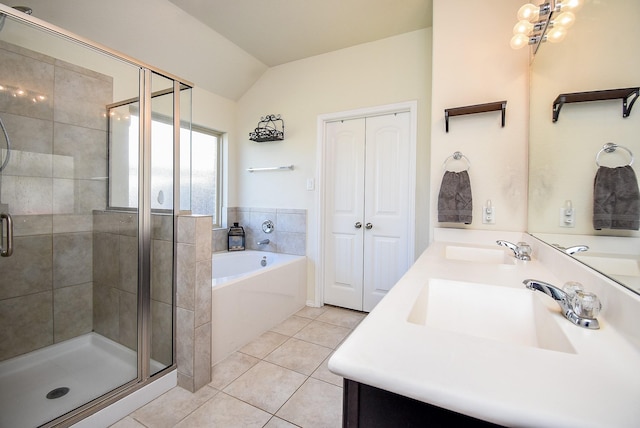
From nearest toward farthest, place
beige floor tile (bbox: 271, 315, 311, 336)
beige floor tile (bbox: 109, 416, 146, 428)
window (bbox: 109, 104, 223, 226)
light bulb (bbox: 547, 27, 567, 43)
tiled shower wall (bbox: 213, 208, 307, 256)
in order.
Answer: light bulb (bbox: 547, 27, 567, 43) < beige floor tile (bbox: 109, 416, 146, 428) < window (bbox: 109, 104, 223, 226) < beige floor tile (bbox: 271, 315, 311, 336) < tiled shower wall (bbox: 213, 208, 307, 256)

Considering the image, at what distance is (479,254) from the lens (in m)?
1.54

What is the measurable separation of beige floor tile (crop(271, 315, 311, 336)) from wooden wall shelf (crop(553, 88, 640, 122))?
2.24m

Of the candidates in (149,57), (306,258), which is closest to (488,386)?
(306,258)

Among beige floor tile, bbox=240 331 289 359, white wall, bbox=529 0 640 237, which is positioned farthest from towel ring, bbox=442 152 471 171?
beige floor tile, bbox=240 331 289 359

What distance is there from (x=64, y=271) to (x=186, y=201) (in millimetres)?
1099

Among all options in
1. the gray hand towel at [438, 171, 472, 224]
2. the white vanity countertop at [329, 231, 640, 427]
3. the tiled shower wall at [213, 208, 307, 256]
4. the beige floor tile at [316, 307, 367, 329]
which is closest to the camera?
the white vanity countertop at [329, 231, 640, 427]

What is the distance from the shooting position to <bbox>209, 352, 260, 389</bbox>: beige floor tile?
5.53 ft

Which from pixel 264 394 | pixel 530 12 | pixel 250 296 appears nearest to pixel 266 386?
pixel 264 394

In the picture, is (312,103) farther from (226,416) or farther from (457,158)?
(226,416)

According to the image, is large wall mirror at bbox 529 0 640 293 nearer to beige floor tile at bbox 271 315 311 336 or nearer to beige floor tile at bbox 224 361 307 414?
beige floor tile at bbox 224 361 307 414

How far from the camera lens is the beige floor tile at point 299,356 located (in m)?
1.85

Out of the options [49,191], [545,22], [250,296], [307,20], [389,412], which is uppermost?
[307,20]

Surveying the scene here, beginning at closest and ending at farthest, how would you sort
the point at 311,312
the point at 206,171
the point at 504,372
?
the point at 504,372, the point at 311,312, the point at 206,171

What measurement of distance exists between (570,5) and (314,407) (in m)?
2.18
